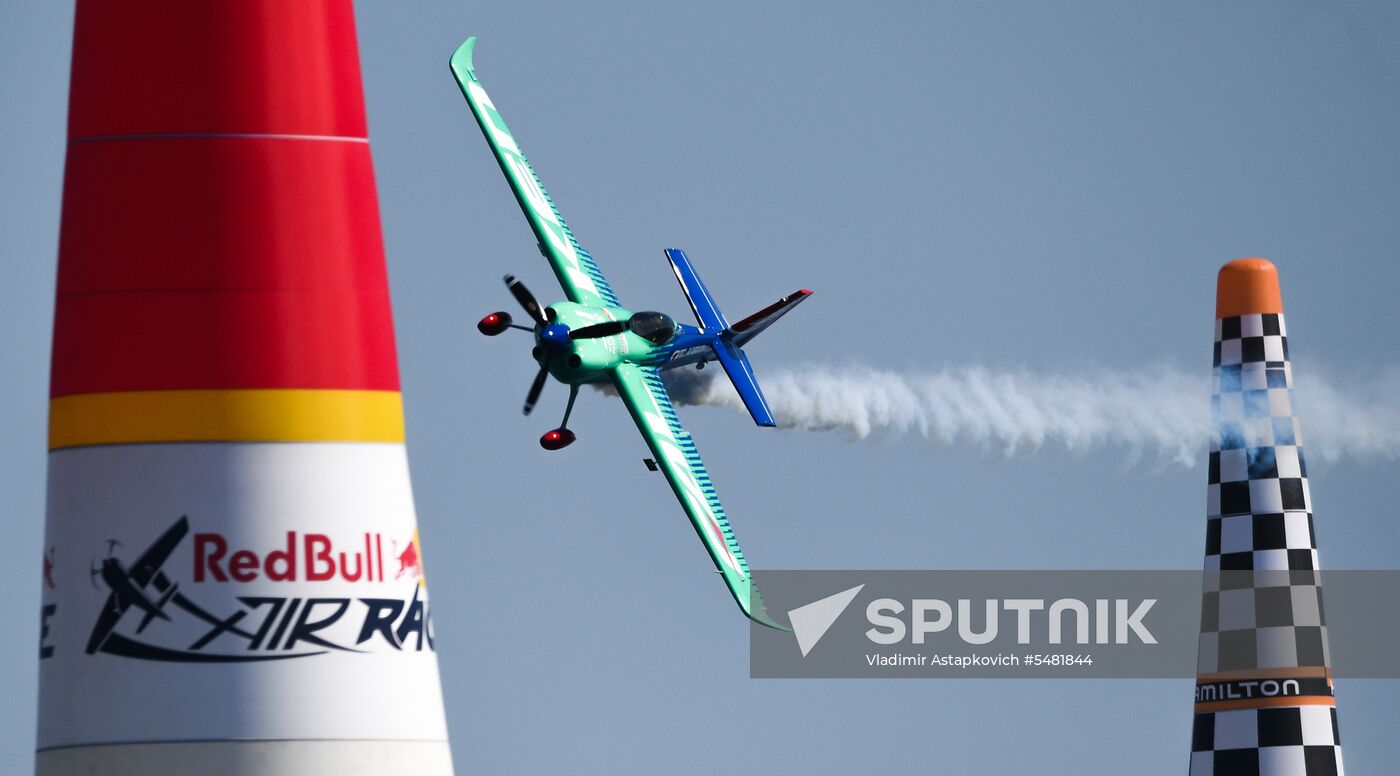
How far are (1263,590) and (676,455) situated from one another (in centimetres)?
1184

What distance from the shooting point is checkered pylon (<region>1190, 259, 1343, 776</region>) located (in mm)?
14062

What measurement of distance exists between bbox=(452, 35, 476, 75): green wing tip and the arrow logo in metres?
10.0

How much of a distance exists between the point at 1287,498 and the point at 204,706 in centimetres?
864

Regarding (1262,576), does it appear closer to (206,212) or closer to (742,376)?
(206,212)

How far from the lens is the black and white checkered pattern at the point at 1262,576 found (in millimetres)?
14062

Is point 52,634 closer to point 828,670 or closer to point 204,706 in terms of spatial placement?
point 204,706

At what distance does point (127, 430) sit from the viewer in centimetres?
830

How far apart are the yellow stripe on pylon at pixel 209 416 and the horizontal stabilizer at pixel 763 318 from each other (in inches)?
749

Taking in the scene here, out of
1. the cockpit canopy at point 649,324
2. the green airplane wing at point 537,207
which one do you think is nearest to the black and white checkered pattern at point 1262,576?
the cockpit canopy at point 649,324

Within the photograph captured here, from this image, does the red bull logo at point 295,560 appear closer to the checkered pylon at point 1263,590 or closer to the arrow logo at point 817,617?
the checkered pylon at point 1263,590

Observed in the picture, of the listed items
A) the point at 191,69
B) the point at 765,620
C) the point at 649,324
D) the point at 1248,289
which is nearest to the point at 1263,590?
the point at 1248,289

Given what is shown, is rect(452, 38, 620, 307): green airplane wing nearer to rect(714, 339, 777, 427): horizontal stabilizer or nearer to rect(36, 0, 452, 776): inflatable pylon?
rect(714, 339, 777, 427): horizontal stabilizer

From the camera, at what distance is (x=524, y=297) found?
23000 millimetres

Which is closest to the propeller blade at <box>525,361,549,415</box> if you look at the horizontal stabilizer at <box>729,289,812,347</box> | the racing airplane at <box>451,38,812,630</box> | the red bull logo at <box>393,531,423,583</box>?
the racing airplane at <box>451,38,812,630</box>
